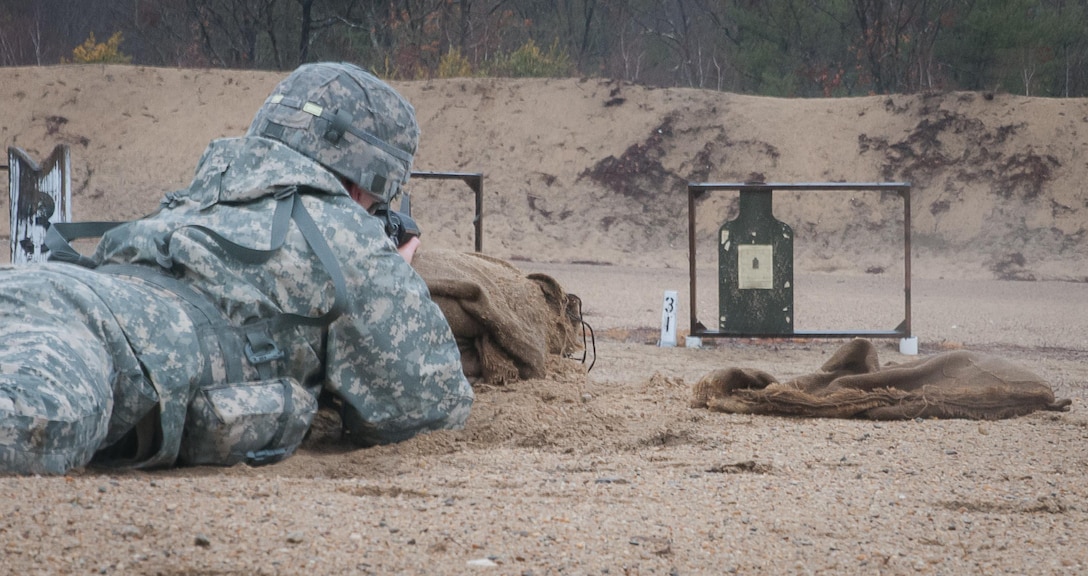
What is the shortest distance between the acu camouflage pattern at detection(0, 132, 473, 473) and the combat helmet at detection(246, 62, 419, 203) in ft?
0.31

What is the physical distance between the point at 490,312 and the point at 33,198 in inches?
114

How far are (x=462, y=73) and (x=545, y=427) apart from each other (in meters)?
16.7

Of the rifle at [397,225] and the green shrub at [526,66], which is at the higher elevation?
the green shrub at [526,66]

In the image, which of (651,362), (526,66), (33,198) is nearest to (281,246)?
(33,198)

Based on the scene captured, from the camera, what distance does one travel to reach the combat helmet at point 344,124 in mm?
3615

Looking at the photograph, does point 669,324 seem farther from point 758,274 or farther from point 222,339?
point 222,339

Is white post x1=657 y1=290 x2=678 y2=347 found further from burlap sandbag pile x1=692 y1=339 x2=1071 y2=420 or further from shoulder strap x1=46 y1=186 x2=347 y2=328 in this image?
shoulder strap x1=46 y1=186 x2=347 y2=328

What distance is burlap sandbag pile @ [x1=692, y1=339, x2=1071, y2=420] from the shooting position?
433cm

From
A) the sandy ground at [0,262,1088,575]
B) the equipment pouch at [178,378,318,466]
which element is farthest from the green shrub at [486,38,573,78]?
the equipment pouch at [178,378,318,466]

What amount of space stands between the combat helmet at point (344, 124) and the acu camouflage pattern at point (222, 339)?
0.09 meters

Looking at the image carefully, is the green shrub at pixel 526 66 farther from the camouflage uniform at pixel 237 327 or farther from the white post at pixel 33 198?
the camouflage uniform at pixel 237 327

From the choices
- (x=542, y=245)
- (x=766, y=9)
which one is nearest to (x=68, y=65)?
(x=542, y=245)

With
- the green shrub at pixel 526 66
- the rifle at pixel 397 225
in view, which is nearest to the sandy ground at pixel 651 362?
the rifle at pixel 397 225

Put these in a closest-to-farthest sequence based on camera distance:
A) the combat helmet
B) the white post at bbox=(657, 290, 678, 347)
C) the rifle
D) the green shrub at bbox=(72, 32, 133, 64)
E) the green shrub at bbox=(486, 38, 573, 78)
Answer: the combat helmet < the rifle < the white post at bbox=(657, 290, 678, 347) < the green shrub at bbox=(486, 38, 573, 78) < the green shrub at bbox=(72, 32, 133, 64)
